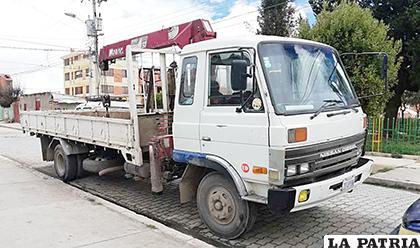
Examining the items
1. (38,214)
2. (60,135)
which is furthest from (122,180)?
(38,214)

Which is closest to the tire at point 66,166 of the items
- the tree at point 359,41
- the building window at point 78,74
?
the tree at point 359,41

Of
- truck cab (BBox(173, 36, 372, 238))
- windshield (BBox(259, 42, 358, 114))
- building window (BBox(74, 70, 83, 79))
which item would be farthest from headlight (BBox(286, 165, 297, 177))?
building window (BBox(74, 70, 83, 79))

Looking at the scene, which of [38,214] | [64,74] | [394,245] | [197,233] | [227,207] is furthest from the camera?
[64,74]

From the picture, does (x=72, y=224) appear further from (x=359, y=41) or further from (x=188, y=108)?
(x=359, y=41)

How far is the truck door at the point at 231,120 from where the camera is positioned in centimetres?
412

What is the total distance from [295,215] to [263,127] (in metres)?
2.18

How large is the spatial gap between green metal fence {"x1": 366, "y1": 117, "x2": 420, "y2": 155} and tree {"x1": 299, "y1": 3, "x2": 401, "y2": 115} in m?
1.15

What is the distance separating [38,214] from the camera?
18.3 ft

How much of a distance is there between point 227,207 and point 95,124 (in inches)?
135

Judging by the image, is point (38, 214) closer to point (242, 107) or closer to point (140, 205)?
point (140, 205)

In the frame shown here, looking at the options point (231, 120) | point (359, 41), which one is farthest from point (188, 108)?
point (359, 41)

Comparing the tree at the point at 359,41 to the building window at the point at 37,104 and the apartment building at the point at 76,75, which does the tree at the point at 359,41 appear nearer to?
the building window at the point at 37,104

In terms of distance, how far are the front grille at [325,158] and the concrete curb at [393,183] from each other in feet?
10.1

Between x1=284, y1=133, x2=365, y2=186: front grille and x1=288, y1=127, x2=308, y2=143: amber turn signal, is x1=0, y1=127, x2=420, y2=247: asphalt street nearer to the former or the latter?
x1=284, y1=133, x2=365, y2=186: front grille
